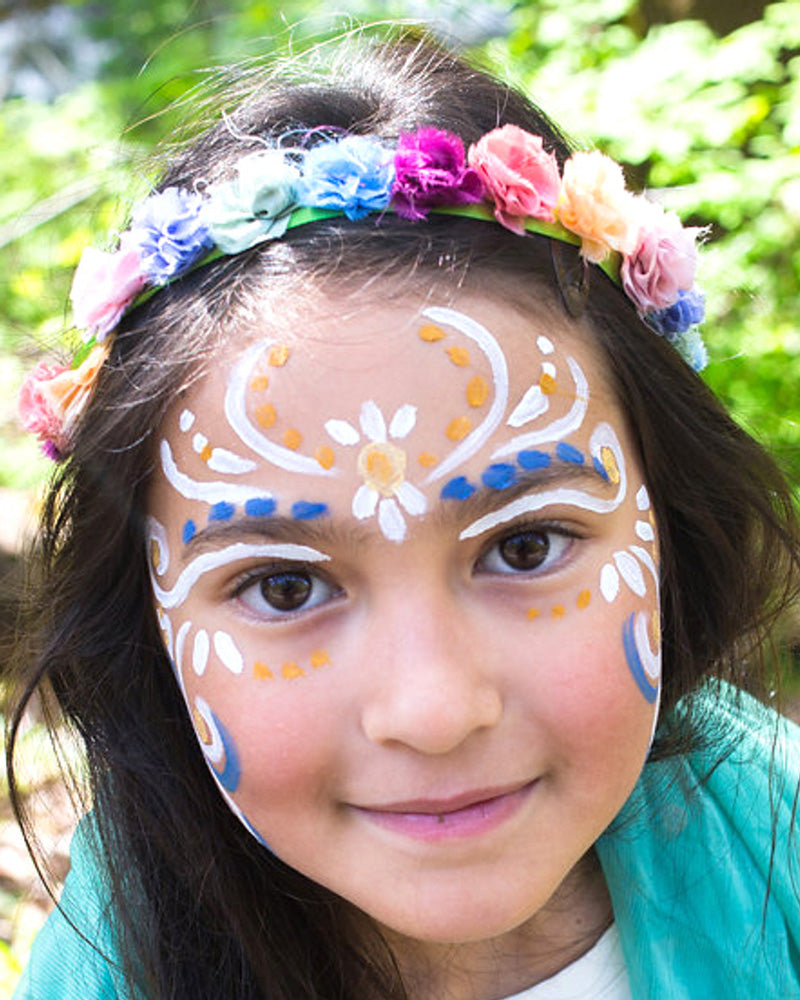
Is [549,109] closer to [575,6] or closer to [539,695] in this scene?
[575,6]

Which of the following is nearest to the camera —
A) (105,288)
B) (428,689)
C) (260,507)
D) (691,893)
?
(428,689)

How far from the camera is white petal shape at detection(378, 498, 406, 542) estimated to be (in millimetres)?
1369

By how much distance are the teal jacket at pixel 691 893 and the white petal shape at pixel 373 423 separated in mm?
831

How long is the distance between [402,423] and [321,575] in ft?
0.65

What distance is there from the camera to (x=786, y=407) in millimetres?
3074

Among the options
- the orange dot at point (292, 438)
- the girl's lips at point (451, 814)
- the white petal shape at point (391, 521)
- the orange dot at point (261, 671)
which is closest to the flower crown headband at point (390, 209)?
the orange dot at point (292, 438)

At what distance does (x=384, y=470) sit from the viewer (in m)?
1.38

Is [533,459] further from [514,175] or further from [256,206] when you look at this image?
[256,206]

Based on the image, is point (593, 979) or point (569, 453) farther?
point (593, 979)

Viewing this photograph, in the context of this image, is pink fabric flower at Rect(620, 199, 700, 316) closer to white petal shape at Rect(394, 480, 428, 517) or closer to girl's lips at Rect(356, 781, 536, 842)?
white petal shape at Rect(394, 480, 428, 517)

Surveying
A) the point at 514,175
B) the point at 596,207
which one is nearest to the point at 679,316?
the point at 596,207

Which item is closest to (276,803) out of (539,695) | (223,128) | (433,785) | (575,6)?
(433,785)

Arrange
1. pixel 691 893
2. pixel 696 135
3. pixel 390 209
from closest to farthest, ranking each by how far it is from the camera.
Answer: pixel 390 209, pixel 691 893, pixel 696 135

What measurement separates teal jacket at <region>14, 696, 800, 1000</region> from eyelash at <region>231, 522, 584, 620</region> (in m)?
0.61
